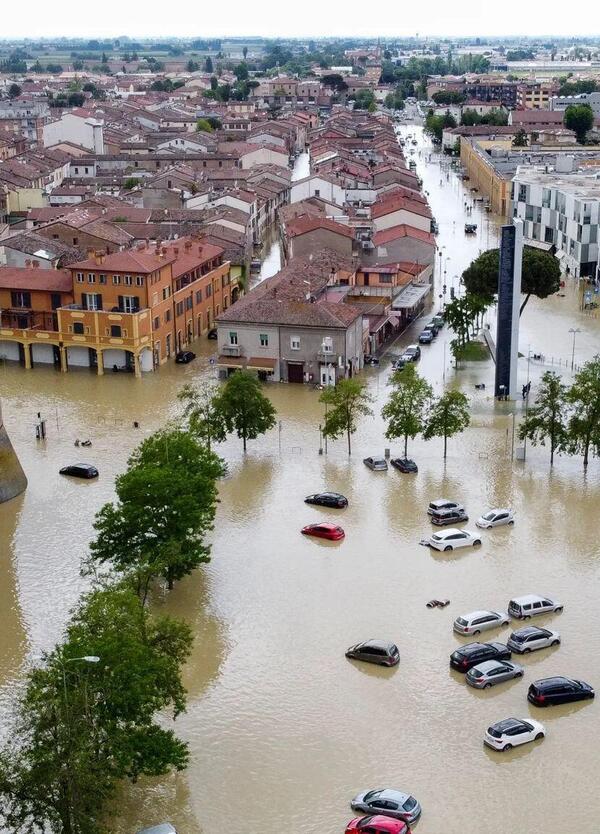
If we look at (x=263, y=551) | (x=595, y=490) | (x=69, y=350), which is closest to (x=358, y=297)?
(x=69, y=350)

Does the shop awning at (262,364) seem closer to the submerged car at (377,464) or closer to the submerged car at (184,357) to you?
the submerged car at (184,357)

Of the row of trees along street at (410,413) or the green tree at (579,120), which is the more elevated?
the green tree at (579,120)

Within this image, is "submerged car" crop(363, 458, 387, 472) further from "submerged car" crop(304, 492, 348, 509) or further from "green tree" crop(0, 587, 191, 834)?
"green tree" crop(0, 587, 191, 834)

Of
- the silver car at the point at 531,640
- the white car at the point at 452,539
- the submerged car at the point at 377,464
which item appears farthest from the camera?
the submerged car at the point at 377,464

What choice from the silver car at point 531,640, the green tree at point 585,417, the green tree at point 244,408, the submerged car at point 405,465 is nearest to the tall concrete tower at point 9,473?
the green tree at point 244,408

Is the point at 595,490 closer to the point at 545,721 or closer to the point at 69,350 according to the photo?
the point at 545,721

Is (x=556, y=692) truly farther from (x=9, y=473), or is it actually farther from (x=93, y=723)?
(x=9, y=473)
